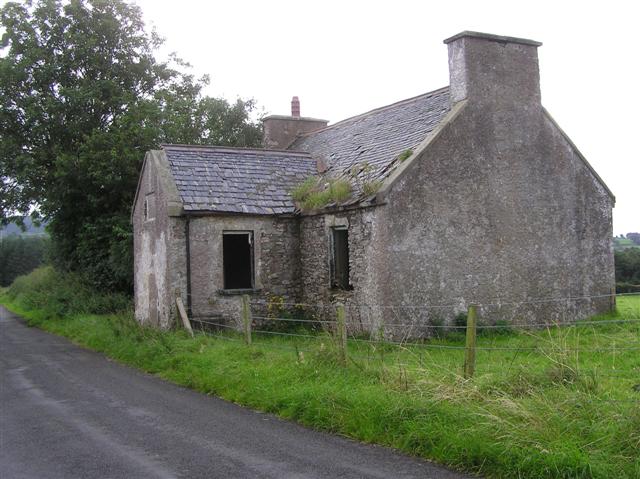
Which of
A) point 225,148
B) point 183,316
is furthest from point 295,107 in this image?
point 183,316

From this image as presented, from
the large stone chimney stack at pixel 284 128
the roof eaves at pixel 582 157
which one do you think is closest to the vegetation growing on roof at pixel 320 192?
the roof eaves at pixel 582 157

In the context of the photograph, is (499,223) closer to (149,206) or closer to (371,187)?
(371,187)

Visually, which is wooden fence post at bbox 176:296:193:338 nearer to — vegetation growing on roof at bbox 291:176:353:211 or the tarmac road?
the tarmac road

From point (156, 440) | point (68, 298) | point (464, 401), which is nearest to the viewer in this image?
point (464, 401)

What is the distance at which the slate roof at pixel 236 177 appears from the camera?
16.7m

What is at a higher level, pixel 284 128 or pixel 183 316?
pixel 284 128

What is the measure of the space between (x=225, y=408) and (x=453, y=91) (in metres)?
10.0

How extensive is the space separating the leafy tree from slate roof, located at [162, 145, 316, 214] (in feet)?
22.2

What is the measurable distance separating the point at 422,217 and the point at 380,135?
404 centimetres

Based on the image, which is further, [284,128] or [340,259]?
[284,128]

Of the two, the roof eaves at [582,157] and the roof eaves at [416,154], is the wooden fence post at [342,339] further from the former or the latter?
the roof eaves at [582,157]

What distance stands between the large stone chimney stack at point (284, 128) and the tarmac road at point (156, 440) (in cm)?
1445

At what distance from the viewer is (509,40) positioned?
53.0 ft

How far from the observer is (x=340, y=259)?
16438mm
